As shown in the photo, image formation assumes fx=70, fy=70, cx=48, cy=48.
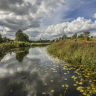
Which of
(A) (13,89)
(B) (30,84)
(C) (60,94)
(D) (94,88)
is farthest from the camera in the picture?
(B) (30,84)

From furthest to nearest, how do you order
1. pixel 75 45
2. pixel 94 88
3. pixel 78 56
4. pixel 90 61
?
pixel 75 45
pixel 78 56
pixel 90 61
pixel 94 88

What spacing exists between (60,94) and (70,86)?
3.22 feet

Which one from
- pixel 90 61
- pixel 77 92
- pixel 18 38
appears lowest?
pixel 77 92

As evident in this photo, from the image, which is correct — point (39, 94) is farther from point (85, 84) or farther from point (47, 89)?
point (85, 84)

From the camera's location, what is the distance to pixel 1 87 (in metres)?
4.76

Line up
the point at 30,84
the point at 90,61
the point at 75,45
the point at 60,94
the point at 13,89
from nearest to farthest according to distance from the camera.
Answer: the point at 60,94
the point at 13,89
the point at 30,84
the point at 90,61
the point at 75,45

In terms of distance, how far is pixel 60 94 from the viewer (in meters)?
3.94

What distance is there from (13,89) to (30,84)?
108 centimetres

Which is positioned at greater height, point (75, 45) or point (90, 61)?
point (75, 45)

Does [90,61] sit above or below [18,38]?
below

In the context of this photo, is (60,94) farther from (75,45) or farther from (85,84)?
(75,45)

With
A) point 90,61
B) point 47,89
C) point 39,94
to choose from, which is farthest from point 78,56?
point 39,94

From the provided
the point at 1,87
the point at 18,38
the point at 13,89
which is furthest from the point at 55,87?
the point at 18,38

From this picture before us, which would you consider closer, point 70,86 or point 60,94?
point 60,94
